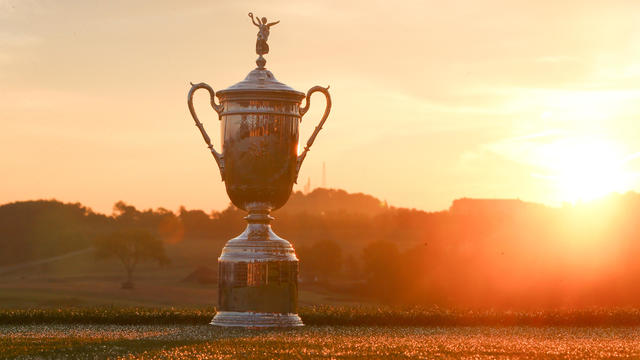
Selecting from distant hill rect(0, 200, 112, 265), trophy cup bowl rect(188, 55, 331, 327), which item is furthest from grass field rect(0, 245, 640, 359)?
distant hill rect(0, 200, 112, 265)

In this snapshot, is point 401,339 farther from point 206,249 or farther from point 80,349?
point 206,249

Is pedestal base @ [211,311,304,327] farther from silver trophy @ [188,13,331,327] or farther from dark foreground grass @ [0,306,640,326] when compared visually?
dark foreground grass @ [0,306,640,326]

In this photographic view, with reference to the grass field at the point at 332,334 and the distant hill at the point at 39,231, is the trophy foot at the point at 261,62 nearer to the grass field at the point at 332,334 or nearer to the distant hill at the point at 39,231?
the grass field at the point at 332,334

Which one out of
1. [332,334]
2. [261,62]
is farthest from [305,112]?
[332,334]

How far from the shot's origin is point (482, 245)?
337 ft

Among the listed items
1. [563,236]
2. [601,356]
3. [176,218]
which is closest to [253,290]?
[601,356]

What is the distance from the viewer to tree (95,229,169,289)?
111312 mm

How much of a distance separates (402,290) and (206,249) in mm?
30562

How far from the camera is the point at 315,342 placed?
11.8m

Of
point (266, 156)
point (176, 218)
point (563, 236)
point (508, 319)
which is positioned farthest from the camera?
point (176, 218)

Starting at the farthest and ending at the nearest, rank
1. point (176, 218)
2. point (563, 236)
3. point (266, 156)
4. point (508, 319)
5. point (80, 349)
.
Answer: point (176, 218) < point (563, 236) < point (508, 319) < point (266, 156) < point (80, 349)

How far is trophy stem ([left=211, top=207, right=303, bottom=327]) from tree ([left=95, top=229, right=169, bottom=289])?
3869 inches

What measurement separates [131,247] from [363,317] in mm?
100393

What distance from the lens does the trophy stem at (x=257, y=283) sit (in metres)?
14.3
